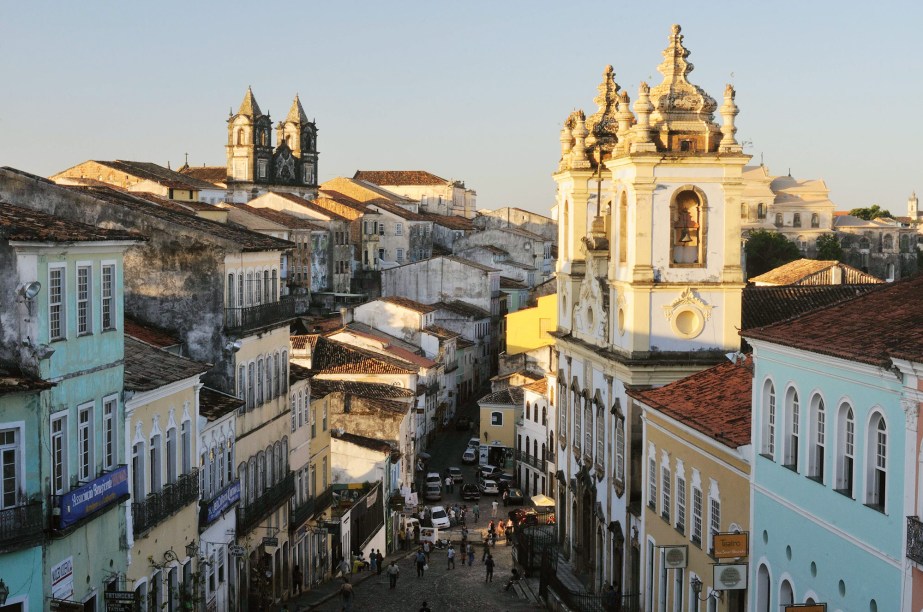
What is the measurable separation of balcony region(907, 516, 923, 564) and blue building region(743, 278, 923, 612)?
0.16 meters

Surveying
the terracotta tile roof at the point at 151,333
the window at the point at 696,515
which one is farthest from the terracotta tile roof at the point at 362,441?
the window at the point at 696,515

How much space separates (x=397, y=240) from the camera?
123 meters

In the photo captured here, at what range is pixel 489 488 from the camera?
237 feet

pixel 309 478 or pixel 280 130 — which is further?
pixel 280 130

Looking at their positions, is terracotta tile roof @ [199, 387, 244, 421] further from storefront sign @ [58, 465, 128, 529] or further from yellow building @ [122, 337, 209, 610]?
storefront sign @ [58, 465, 128, 529]

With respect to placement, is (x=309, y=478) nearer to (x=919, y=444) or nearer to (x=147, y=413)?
(x=147, y=413)

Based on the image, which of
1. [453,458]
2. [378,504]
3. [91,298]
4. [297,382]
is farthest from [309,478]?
[453,458]

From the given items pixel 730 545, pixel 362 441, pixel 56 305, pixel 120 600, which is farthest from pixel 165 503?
pixel 362 441

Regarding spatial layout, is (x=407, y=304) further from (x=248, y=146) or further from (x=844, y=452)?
(x=248, y=146)

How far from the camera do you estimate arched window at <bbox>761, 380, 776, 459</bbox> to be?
25.2m

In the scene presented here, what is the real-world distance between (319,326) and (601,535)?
4113cm

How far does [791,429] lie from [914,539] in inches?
203

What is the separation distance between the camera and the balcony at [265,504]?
3703 centimetres

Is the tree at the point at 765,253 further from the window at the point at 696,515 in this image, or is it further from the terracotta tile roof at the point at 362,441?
the window at the point at 696,515
